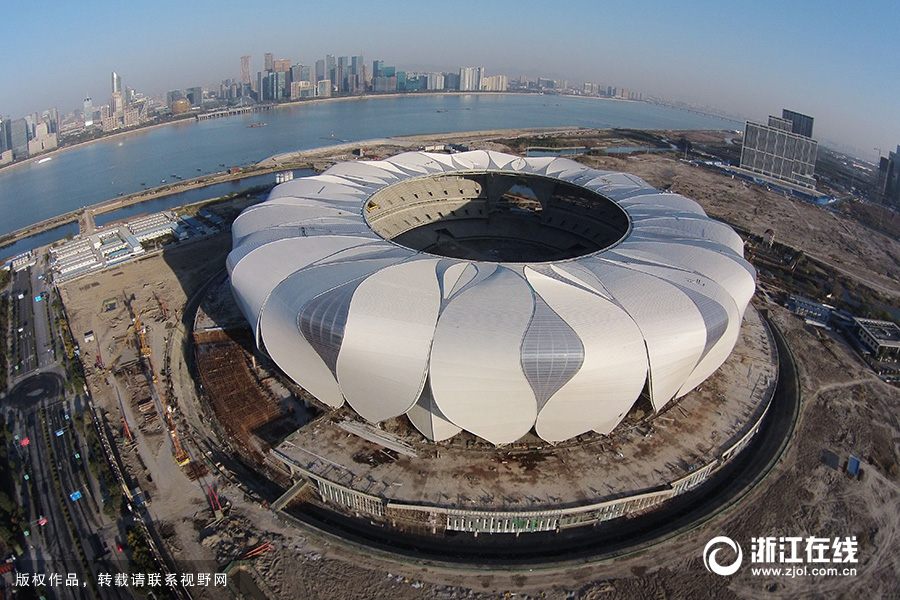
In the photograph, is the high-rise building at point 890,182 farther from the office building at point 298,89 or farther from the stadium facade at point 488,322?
the office building at point 298,89

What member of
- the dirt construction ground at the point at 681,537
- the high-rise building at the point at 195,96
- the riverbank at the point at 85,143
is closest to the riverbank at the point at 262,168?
the dirt construction ground at the point at 681,537

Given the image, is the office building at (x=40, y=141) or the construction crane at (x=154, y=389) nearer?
the construction crane at (x=154, y=389)

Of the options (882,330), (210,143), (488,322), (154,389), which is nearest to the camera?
(488,322)

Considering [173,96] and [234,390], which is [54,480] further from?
[173,96]

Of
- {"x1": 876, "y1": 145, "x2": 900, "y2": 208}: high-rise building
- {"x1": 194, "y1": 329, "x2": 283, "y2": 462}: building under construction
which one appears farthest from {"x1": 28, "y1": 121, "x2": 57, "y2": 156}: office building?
{"x1": 876, "y1": 145, "x2": 900, "y2": 208}: high-rise building

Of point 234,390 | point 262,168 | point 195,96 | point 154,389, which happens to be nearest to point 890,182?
point 234,390

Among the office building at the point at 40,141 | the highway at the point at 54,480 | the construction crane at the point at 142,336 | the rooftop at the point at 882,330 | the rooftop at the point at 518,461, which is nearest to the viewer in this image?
the highway at the point at 54,480

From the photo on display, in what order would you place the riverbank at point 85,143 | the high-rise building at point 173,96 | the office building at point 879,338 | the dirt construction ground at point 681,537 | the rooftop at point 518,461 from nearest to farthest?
1. the dirt construction ground at point 681,537
2. the rooftop at point 518,461
3. the office building at point 879,338
4. the riverbank at point 85,143
5. the high-rise building at point 173,96
